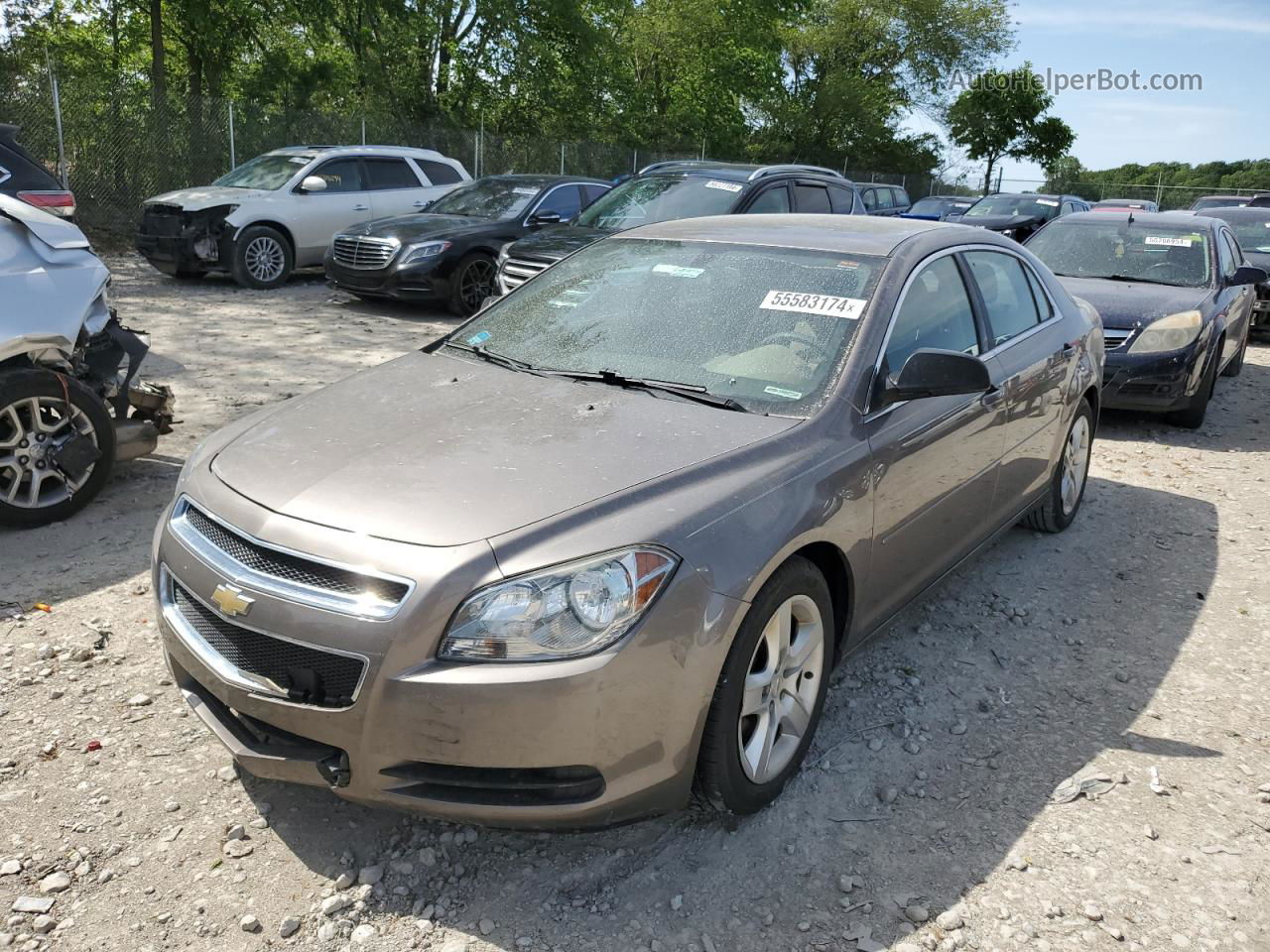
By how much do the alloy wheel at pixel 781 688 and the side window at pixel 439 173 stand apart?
12.5 m

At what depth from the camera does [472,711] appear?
2455 mm

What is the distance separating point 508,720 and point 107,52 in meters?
25.3

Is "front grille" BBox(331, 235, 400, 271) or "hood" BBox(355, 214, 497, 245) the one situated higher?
"hood" BBox(355, 214, 497, 245)

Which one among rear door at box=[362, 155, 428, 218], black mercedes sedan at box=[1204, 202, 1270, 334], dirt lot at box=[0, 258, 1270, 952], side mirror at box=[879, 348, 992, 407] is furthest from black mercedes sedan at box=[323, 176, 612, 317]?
side mirror at box=[879, 348, 992, 407]

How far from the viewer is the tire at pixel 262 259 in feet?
41.4

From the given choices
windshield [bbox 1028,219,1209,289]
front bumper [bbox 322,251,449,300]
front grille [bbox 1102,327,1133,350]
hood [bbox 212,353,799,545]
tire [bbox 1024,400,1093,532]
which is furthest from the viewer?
front bumper [bbox 322,251,449,300]

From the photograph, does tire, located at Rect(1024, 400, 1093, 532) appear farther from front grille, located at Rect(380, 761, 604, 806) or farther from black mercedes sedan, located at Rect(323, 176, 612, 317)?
black mercedes sedan, located at Rect(323, 176, 612, 317)

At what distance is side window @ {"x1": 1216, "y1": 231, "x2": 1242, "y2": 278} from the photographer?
898 centimetres

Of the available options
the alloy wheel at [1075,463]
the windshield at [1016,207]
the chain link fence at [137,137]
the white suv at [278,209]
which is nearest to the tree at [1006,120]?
the windshield at [1016,207]

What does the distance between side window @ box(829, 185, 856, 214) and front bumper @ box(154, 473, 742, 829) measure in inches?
378

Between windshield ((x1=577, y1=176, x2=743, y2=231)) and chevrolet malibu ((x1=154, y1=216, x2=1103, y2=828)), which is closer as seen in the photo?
→ chevrolet malibu ((x1=154, y1=216, x2=1103, y2=828))

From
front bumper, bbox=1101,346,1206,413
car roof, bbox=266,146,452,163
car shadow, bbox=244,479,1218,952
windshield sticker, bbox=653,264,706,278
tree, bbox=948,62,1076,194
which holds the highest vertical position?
tree, bbox=948,62,1076,194

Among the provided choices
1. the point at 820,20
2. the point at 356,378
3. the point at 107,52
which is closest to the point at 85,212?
the point at 107,52

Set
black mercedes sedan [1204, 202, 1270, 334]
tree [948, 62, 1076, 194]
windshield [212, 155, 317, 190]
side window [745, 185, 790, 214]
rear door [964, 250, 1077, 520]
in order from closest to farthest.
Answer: rear door [964, 250, 1077, 520]
side window [745, 185, 790, 214]
black mercedes sedan [1204, 202, 1270, 334]
windshield [212, 155, 317, 190]
tree [948, 62, 1076, 194]
